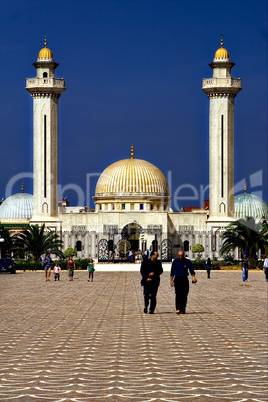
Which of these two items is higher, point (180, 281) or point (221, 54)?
point (221, 54)

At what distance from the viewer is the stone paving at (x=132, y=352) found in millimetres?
7668

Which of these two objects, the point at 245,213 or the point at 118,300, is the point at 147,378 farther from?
the point at 245,213

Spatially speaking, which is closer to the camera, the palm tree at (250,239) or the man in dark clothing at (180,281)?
the man in dark clothing at (180,281)

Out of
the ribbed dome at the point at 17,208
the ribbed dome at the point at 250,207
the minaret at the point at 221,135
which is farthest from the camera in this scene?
the ribbed dome at the point at 17,208

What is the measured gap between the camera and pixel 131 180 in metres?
70.9

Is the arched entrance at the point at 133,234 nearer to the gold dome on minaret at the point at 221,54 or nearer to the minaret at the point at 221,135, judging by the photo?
the minaret at the point at 221,135

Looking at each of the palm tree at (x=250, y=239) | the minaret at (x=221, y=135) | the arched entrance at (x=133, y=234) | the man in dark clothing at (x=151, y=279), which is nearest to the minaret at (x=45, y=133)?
the arched entrance at (x=133, y=234)

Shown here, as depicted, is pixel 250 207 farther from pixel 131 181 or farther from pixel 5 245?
pixel 5 245

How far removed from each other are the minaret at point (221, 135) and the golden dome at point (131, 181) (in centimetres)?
950

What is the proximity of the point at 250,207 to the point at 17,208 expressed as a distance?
21470 mm

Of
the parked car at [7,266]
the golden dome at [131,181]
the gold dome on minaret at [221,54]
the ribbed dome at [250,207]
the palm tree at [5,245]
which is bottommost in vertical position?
the parked car at [7,266]

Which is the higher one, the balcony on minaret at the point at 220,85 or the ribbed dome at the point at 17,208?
the balcony on minaret at the point at 220,85

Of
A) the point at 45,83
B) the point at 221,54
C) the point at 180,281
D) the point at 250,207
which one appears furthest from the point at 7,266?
the point at 250,207

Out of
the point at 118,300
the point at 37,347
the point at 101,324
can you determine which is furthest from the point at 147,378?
the point at 118,300
